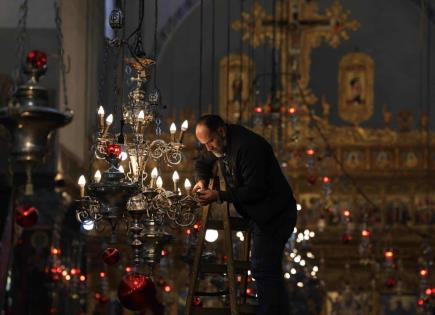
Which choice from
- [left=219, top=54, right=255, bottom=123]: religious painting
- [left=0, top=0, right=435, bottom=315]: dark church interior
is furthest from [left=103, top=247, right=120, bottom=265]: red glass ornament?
[left=219, top=54, right=255, bottom=123]: religious painting

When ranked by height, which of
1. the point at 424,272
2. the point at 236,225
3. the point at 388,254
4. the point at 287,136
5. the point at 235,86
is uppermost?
the point at 235,86

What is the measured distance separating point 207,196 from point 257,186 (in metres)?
0.34

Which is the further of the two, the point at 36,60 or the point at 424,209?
the point at 424,209

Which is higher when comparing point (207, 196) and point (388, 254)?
point (207, 196)

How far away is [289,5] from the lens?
27.8 metres

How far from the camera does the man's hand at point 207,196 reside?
938 cm

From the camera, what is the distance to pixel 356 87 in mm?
29016

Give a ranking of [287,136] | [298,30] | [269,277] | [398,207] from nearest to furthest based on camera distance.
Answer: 1. [269,277]
2. [287,136]
3. [398,207]
4. [298,30]

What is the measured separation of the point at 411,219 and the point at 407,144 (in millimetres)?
1431

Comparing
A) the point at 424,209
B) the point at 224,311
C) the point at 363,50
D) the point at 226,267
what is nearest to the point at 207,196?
the point at 226,267

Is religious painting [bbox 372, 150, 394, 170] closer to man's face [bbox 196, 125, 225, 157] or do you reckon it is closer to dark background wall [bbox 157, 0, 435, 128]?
dark background wall [bbox 157, 0, 435, 128]

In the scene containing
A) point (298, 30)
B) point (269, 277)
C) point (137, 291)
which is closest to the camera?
point (269, 277)

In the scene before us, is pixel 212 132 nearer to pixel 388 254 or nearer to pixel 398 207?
pixel 388 254

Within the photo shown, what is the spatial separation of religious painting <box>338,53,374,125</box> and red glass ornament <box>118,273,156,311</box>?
1938 cm
